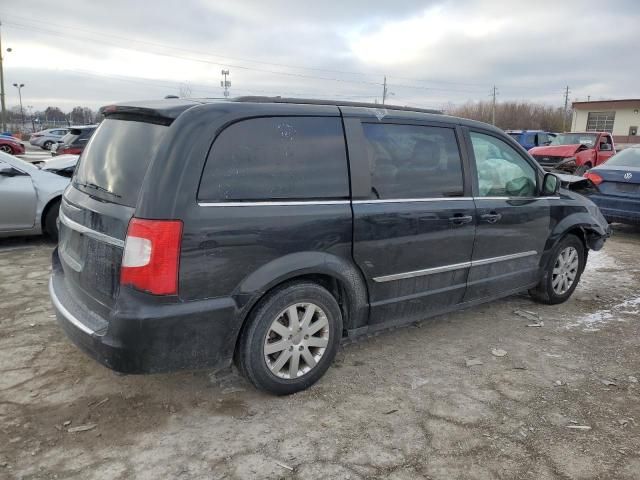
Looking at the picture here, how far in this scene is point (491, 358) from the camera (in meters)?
3.94

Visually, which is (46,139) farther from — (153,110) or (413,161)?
(413,161)

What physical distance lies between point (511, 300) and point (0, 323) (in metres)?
4.66

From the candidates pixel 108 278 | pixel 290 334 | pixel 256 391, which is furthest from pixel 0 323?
pixel 290 334

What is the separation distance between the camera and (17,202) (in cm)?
651

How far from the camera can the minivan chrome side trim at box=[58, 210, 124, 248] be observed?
8.95 feet

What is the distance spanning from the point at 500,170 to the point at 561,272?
4.73ft

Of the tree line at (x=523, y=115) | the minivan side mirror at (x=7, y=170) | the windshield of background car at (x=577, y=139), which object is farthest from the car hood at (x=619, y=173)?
the tree line at (x=523, y=115)

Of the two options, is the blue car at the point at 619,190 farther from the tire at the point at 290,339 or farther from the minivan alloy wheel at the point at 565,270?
the tire at the point at 290,339

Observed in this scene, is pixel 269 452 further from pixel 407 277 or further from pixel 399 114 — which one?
pixel 399 114

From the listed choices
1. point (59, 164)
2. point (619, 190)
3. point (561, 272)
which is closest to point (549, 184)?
point (561, 272)

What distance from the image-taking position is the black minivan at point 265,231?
105 inches

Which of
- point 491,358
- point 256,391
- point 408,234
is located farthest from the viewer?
point 491,358

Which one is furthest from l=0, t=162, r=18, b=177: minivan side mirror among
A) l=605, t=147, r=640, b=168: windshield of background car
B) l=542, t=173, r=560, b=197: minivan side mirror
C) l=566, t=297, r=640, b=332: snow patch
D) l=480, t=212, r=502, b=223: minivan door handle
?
l=605, t=147, r=640, b=168: windshield of background car

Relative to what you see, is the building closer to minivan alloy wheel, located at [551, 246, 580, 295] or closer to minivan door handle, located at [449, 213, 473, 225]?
minivan alloy wheel, located at [551, 246, 580, 295]
